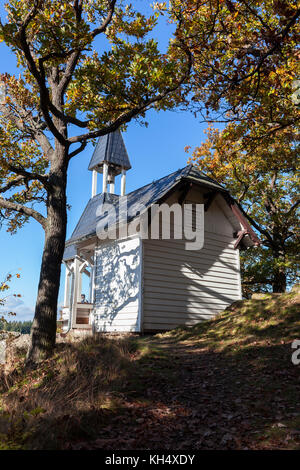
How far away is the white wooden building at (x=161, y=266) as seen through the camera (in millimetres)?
Answer: 13555

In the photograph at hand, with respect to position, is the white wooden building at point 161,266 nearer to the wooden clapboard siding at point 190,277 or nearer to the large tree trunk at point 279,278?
the wooden clapboard siding at point 190,277

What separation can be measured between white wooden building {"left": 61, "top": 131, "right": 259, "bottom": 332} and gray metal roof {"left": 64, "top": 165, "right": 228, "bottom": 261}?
0.06 m

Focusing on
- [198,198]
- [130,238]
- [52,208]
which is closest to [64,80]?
[52,208]

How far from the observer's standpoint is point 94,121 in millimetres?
11336

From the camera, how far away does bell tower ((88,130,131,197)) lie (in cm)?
2019

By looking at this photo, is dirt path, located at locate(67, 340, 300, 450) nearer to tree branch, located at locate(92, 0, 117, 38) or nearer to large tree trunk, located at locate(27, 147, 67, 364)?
large tree trunk, located at locate(27, 147, 67, 364)

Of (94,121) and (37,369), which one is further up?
(94,121)

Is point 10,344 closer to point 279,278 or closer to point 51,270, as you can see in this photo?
point 51,270

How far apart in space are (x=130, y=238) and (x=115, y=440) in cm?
961

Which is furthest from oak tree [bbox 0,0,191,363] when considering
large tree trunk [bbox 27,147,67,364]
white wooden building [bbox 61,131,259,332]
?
white wooden building [bbox 61,131,259,332]

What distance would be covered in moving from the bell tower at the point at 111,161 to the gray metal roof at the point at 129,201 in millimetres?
1308

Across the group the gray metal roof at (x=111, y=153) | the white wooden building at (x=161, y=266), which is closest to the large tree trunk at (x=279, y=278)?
the white wooden building at (x=161, y=266)

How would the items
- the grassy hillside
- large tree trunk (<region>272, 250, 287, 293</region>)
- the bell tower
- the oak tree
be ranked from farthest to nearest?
large tree trunk (<region>272, 250, 287, 293</region>) → the bell tower → the oak tree → the grassy hillside
